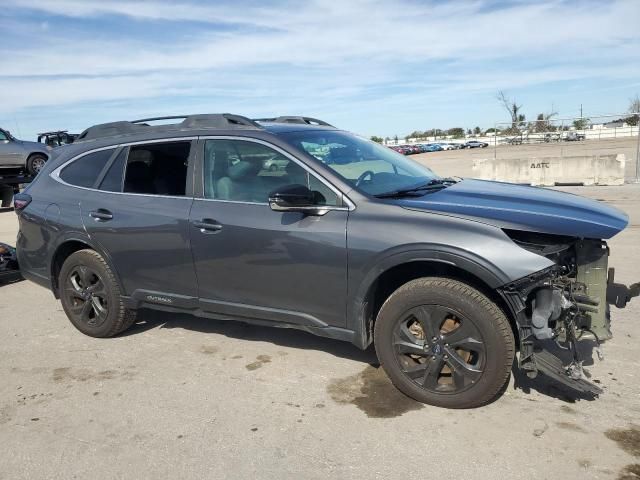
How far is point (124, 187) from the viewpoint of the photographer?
15.2ft

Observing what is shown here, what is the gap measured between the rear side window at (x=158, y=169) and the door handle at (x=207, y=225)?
0.34m

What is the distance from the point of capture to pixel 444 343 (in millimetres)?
3377

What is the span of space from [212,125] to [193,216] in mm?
752

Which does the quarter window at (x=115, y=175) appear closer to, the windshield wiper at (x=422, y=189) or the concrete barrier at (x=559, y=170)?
the windshield wiper at (x=422, y=189)

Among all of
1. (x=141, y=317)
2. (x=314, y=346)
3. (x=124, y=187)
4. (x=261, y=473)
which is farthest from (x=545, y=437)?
(x=141, y=317)

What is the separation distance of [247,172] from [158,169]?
2.87ft

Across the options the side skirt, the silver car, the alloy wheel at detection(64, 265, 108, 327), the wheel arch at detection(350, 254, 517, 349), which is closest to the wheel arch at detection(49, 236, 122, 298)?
the alloy wheel at detection(64, 265, 108, 327)

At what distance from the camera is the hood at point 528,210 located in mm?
3166

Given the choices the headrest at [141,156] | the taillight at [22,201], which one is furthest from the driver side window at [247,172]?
the taillight at [22,201]

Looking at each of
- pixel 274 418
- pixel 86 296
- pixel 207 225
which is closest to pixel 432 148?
pixel 86 296

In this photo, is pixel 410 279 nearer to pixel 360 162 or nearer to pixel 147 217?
pixel 360 162

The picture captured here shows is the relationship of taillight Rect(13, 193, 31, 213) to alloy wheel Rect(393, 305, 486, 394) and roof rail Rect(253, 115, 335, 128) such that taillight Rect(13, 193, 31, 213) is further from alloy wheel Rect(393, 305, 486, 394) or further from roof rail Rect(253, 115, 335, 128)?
alloy wheel Rect(393, 305, 486, 394)

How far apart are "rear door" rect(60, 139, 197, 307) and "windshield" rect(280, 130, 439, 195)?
1.00m

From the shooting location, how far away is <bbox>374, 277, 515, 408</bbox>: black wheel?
10.6 ft
